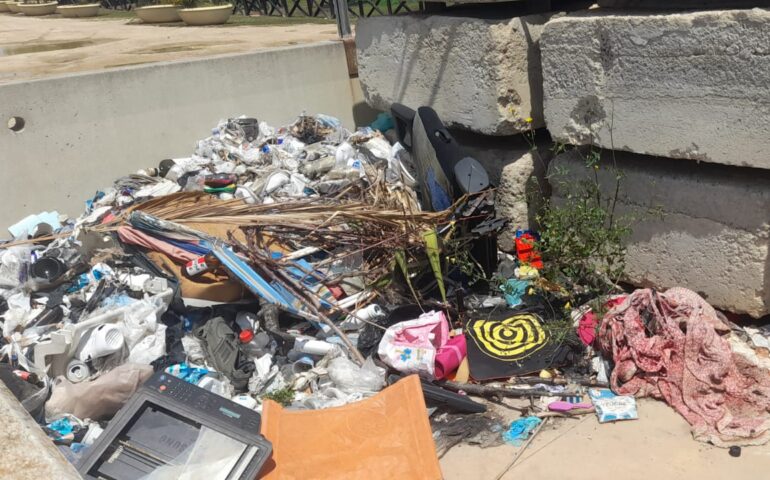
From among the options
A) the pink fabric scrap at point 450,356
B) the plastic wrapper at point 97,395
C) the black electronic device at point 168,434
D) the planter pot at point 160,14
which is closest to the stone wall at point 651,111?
the pink fabric scrap at point 450,356

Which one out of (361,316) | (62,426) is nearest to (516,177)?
(361,316)

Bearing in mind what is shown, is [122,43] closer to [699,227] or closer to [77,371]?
[77,371]

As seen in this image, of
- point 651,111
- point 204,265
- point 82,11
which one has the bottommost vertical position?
point 204,265

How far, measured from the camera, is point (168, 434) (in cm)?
284

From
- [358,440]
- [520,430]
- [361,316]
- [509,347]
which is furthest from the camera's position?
[361,316]

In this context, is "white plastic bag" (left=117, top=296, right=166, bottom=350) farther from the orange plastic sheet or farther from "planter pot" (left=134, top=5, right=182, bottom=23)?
"planter pot" (left=134, top=5, right=182, bottom=23)

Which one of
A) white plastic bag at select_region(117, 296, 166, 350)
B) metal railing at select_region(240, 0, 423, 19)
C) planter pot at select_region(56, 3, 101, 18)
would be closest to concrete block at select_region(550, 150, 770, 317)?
white plastic bag at select_region(117, 296, 166, 350)

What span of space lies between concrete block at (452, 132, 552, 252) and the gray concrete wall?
2.30 m

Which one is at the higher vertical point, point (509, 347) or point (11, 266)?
point (11, 266)

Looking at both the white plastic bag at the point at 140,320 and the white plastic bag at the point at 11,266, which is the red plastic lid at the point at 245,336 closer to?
the white plastic bag at the point at 140,320

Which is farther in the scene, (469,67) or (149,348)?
(469,67)

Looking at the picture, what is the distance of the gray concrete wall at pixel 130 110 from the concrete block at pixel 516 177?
230 cm

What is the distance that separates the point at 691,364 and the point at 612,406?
1.46 ft

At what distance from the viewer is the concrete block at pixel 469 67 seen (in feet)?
14.6
